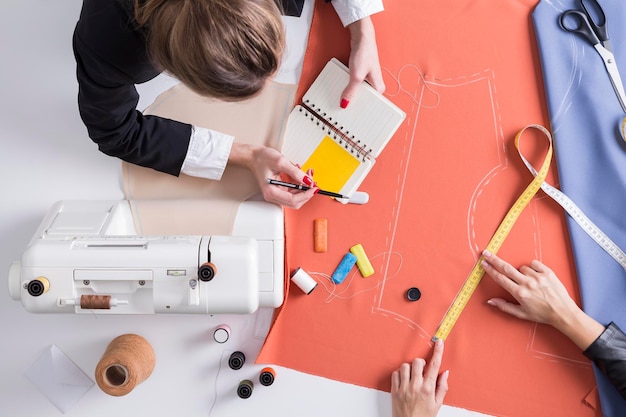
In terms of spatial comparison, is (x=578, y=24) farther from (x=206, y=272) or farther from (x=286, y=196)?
(x=206, y=272)

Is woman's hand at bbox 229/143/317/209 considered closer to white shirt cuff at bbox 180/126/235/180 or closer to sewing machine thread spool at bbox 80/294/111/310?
white shirt cuff at bbox 180/126/235/180

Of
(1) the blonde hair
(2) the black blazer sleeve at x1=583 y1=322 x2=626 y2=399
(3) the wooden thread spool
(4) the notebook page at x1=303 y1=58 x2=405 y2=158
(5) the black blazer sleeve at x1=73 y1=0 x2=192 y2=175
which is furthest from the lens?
(4) the notebook page at x1=303 y1=58 x2=405 y2=158

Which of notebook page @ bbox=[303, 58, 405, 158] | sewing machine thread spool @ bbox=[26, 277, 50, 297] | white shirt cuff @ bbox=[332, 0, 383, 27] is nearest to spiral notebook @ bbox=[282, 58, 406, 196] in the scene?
notebook page @ bbox=[303, 58, 405, 158]

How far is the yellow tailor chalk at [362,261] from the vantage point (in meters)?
1.27

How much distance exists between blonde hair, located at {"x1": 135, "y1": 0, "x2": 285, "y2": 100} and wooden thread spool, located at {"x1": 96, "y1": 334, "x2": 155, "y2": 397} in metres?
0.65

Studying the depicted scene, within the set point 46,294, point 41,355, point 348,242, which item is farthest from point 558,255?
point 41,355

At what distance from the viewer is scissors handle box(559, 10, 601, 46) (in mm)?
1321

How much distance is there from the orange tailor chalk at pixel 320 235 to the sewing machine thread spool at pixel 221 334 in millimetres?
294

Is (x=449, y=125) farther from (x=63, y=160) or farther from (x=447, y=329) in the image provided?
(x=63, y=160)

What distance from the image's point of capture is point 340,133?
1.30 meters

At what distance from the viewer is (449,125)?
1.32 metres

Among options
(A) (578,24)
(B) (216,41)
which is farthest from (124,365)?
(A) (578,24)

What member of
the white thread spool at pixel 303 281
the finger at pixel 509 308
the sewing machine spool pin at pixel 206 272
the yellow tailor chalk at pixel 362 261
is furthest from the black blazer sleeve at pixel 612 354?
the sewing machine spool pin at pixel 206 272

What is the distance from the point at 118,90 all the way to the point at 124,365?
58cm
